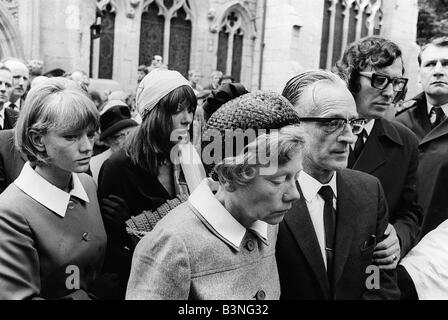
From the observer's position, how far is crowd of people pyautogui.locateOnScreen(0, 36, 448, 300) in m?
1.89

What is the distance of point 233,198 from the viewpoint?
1951mm

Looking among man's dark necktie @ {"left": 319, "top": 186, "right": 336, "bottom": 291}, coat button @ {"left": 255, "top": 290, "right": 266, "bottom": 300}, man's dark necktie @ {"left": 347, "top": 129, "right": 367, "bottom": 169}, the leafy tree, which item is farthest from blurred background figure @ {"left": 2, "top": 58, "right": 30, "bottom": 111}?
the leafy tree

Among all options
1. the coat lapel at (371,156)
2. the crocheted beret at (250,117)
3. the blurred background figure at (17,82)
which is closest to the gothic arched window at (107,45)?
the blurred background figure at (17,82)

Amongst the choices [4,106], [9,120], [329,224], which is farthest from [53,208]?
[4,106]

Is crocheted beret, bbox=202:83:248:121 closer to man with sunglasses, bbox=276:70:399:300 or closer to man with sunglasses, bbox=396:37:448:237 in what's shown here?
man with sunglasses, bbox=276:70:399:300

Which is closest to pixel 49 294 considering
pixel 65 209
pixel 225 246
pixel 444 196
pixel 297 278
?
pixel 65 209

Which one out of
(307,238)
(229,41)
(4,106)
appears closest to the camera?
(307,238)

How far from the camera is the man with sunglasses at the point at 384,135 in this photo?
2.92m

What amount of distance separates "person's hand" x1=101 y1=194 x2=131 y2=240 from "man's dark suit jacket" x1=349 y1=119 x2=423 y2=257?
123 cm

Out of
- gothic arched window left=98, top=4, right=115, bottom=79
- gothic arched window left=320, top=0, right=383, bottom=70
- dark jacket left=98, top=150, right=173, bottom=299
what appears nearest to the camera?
dark jacket left=98, top=150, right=173, bottom=299

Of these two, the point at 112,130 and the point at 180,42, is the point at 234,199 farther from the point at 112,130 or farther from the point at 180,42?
the point at 180,42

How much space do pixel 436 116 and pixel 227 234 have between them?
2965 mm

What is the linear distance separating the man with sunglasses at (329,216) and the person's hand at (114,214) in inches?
33.5

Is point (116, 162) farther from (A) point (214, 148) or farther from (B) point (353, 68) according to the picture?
(B) point (353, 68)
